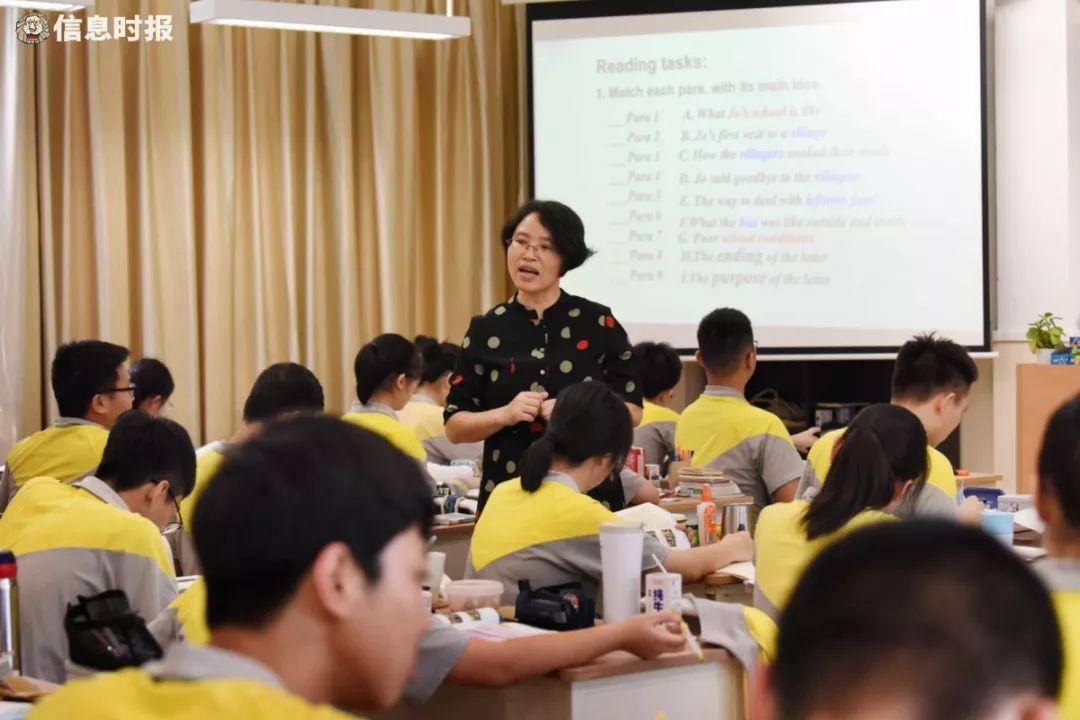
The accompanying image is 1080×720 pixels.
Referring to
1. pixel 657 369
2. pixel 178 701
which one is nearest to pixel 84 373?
pixel 657 369

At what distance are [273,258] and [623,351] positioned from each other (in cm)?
399

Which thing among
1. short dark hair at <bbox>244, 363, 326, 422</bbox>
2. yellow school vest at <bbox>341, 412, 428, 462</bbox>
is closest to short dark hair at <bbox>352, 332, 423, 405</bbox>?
yellow school vest at <bbox>341, 412, 428, 462</bbox>

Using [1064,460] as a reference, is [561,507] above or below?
below

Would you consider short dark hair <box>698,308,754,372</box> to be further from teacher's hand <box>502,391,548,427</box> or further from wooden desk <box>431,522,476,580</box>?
teacher's hand <box>502,391,548,427</box>

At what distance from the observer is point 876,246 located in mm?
7797

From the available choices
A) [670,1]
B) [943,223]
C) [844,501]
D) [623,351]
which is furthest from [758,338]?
[844,501]

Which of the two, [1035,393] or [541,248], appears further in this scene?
[1035,393]

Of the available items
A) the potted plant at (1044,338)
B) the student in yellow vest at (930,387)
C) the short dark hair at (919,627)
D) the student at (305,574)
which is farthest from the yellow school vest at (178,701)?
the potted plant at (1044,338)

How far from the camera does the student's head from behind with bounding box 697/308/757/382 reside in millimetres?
5227

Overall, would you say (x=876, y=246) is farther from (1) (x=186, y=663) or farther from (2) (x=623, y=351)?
(1) (x=186, y=663)

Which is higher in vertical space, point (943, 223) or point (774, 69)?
point (774, 69)

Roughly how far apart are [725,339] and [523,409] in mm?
1563

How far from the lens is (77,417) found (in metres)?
4.95

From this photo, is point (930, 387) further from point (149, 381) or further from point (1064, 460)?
point (149, 381)
